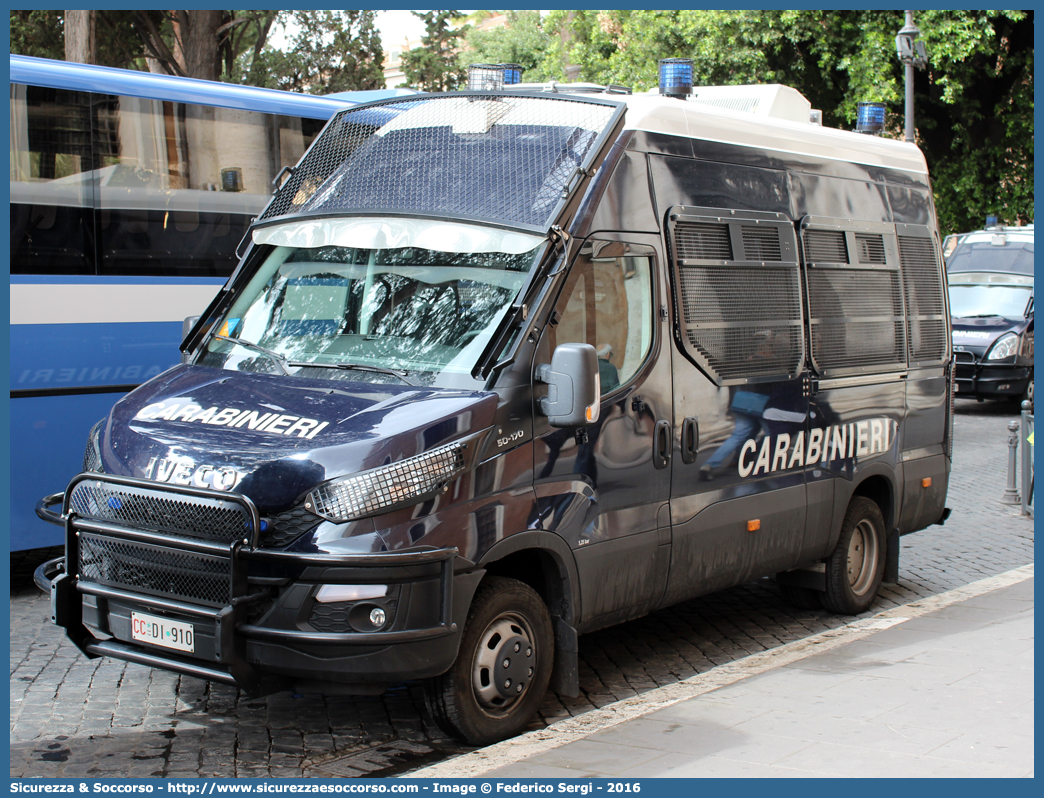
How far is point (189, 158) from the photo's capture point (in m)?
8.96

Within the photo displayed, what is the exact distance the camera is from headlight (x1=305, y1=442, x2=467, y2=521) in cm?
461

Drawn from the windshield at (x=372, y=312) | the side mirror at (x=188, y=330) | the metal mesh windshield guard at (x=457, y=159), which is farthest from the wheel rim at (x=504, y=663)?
the side mirror at (x=188, y=330)

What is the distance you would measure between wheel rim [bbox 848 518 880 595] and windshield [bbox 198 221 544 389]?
363cm

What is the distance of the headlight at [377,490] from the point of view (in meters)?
4.61

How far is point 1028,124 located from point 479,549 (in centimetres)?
2517

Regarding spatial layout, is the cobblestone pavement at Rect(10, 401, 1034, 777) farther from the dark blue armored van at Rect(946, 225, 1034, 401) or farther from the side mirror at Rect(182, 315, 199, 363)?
the dark blue armored van at Rect(946, 225, 1034, 401)

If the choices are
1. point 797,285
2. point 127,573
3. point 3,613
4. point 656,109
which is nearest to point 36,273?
point 3,613

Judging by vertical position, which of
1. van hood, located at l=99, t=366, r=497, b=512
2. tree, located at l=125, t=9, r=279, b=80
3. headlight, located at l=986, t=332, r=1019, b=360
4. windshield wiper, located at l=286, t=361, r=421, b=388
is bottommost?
headlight, located at l=986, t=332, r=1019, b=360

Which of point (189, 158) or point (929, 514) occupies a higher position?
point (189, 158)

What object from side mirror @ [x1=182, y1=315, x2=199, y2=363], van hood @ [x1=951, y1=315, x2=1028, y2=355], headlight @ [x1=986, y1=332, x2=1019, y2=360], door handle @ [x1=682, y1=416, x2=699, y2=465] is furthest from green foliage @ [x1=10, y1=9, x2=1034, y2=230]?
door handle @ [x1=682, y1=416, x2=699, y2=465]

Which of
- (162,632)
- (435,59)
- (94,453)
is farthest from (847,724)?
(435,59)

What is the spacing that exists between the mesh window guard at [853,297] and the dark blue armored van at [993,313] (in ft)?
38.1

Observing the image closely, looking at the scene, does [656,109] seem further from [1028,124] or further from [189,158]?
[1028,124]

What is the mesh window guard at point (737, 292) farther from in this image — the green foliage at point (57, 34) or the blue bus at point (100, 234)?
the green foliage at point (57, 34)
